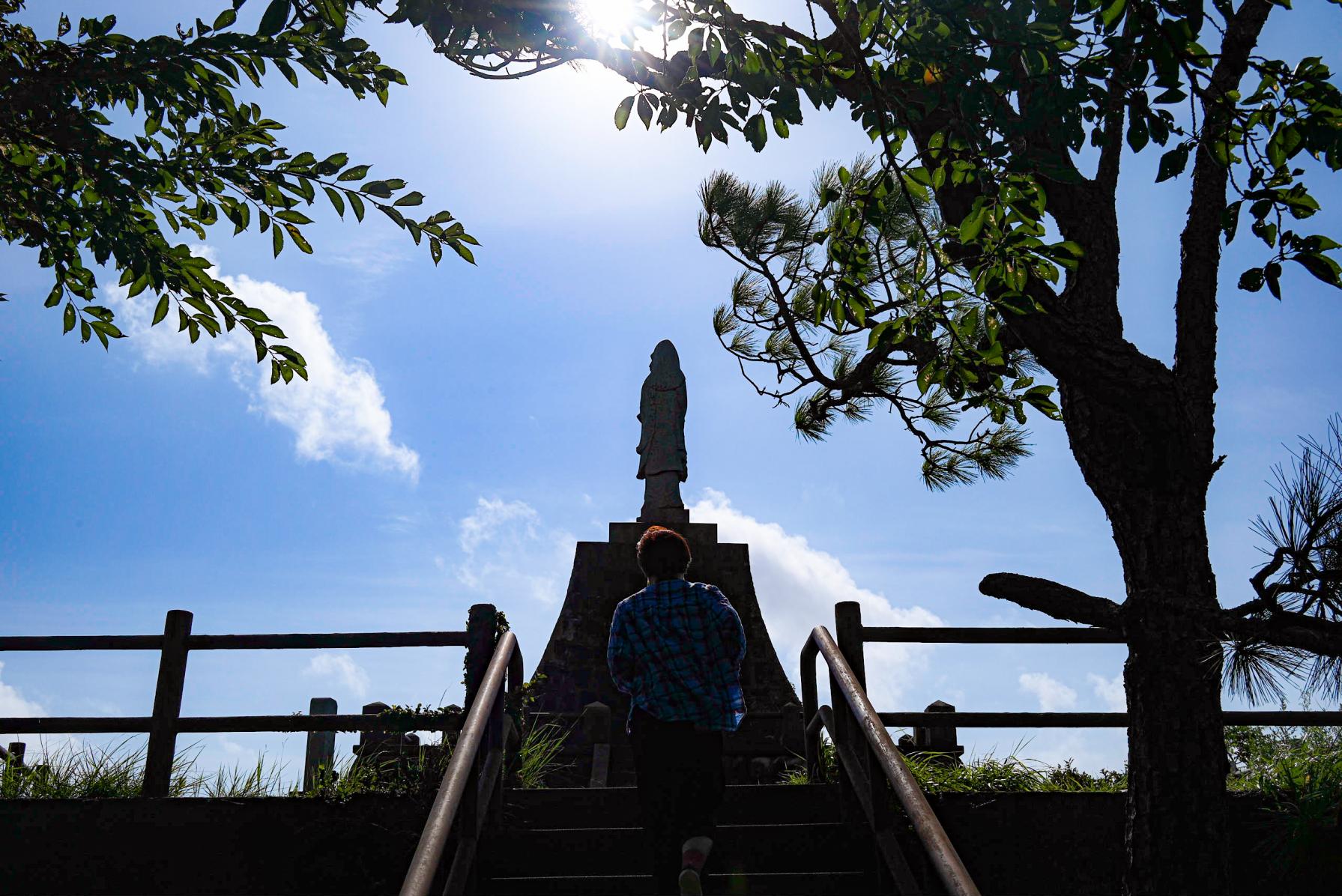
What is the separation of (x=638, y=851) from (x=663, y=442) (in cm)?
872

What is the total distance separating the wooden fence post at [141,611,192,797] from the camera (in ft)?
19.8

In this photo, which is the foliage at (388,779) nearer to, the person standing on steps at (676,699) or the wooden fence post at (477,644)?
the wooden fence post at (477,644)

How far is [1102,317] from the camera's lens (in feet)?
16.1

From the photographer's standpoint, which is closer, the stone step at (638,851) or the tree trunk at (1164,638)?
the tree trunk at (1164,638)

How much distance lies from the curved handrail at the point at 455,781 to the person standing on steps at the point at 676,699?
0.61m

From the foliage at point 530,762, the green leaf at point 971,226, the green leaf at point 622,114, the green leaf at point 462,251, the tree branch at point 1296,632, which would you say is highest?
the green leaf at point 462,251

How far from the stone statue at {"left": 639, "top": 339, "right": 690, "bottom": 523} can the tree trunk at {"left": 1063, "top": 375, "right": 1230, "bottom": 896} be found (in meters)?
9.21

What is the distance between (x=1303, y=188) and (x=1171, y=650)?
7.13 feet

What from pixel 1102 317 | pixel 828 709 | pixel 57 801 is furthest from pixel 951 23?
pixel 57 801

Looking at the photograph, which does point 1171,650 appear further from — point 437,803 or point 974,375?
point 437,803

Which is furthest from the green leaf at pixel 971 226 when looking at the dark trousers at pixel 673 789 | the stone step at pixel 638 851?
the stone step at pixel 638 851

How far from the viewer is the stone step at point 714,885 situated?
5133 millimetres

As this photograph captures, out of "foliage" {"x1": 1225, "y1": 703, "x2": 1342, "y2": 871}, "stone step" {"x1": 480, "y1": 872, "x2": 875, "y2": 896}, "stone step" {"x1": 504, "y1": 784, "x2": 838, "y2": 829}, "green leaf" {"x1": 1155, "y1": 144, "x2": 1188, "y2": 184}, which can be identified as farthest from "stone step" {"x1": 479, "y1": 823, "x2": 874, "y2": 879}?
"green leaf" {"x1": 1155, "y1": 144, "x2": 1188, "y2": 184}

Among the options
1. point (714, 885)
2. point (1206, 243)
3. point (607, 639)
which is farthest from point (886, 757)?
point (607, 639)
